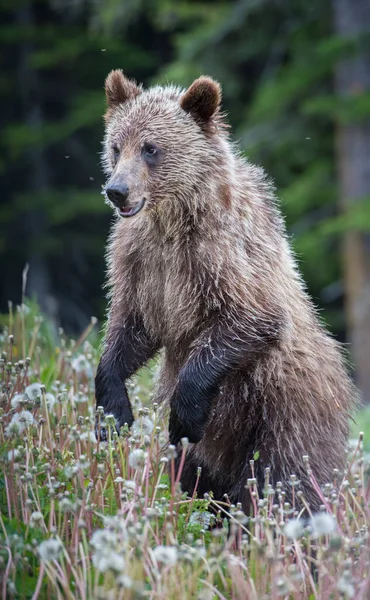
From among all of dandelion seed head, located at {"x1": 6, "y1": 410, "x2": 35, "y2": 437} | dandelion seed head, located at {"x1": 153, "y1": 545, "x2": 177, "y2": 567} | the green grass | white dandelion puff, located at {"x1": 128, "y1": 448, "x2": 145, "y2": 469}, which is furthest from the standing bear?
dandelion seed head, located at {"x1": 153, "y1": 545, "x2": 177, "y2": 567}

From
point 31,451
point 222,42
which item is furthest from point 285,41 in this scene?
point 31,451

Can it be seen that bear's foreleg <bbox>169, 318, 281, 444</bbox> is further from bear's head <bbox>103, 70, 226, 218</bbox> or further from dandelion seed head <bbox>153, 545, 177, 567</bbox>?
dandelion seed head <bbox>153, 545, 177, 567</bbox>

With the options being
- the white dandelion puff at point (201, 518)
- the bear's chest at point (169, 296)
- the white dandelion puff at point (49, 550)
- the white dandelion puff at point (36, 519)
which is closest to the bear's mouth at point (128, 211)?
the bear's chest at point (169, 296)

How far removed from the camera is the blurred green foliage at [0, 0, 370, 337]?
1438cm

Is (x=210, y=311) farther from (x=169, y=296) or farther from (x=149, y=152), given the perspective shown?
(x=149, y=152)

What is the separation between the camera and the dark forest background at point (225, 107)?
13938mm

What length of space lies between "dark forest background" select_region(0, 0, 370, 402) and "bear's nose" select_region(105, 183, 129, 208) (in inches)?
138

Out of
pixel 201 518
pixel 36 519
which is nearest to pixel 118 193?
pixel 201 518

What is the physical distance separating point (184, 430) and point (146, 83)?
1629 centimetres

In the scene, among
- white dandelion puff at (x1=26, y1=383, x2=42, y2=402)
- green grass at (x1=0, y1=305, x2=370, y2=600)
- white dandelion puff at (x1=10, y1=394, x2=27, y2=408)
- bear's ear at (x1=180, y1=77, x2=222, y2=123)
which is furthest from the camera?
bear's ear at (x1=180, y1=77, x2=222, y2=123)

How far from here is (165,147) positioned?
4805 millimetres

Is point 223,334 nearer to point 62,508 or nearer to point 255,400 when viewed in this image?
point 255,400

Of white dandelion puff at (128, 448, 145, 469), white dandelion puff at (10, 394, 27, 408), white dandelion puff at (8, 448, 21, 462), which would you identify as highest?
white dandelion puff at (10, 394, 27, 408)

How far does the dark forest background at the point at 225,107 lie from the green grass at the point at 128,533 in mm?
3747
